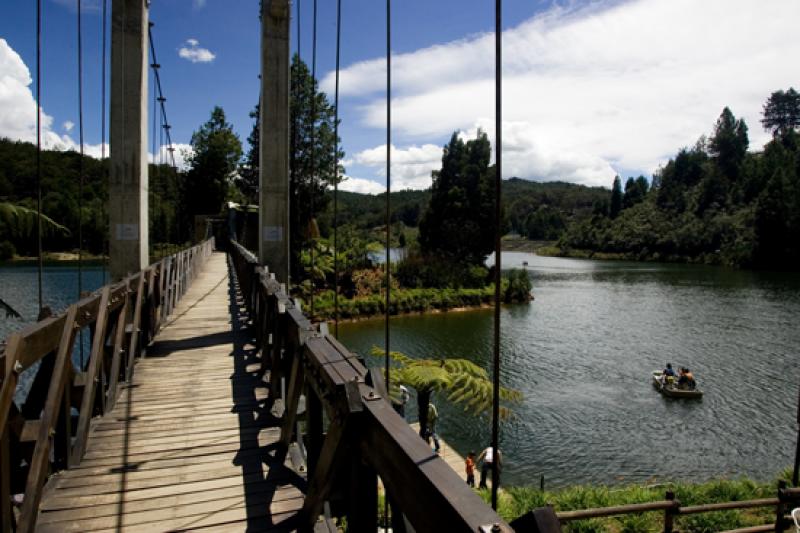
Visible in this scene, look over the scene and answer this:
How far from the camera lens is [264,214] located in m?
7.50

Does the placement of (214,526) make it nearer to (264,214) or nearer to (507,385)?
(264,214)

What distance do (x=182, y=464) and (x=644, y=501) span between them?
785cm

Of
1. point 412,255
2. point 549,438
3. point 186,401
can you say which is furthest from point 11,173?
point 412,255

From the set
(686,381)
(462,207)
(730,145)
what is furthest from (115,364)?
(730,145)

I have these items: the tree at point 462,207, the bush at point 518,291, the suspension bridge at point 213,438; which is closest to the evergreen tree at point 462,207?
the tree at point 462,207

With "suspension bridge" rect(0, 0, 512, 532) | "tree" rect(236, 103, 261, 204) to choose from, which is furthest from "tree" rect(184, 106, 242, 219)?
"suspension bridge" rect(0, 0, 512, 532)

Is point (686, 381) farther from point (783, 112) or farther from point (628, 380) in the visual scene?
point (783, 112)

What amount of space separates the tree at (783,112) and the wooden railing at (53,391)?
9984 centimetres

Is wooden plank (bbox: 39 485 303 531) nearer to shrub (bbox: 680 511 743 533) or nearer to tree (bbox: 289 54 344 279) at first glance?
shrub (bbox: 680 511 743 533)

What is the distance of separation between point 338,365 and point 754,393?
1806 centimetres

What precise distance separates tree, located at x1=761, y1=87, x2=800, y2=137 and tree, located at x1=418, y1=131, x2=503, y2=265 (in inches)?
2694

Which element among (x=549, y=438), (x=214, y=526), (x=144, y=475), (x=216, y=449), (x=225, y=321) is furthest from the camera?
(x=549, y=438)

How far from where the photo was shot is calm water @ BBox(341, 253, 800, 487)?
11953 mm

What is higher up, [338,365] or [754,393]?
[338,365]
